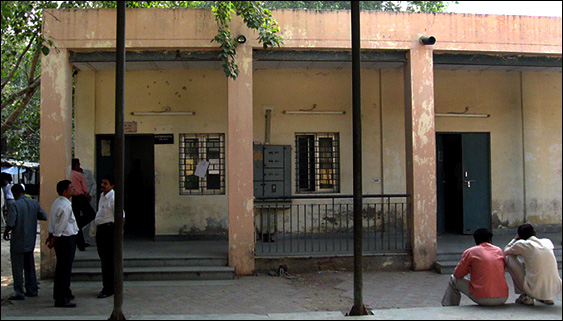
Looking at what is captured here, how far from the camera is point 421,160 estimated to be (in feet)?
26.0

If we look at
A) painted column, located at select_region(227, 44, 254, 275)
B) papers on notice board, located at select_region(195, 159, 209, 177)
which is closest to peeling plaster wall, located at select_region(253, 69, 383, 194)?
papers on notice board, located at select_region(195, 159, 209, 177)

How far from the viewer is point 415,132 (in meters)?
7.94

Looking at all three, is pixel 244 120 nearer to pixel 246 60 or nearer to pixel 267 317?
pixel 246 60

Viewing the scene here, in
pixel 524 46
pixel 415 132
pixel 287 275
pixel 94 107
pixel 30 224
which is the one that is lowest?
pixel 287 275

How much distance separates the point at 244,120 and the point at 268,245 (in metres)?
2.51

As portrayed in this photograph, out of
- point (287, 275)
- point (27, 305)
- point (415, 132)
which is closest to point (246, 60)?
point (415, 132)

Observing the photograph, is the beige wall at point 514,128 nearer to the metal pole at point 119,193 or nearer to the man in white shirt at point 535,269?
the man in white shirt at point 535,269

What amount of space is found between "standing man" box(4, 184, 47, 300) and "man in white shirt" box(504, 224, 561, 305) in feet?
20.6

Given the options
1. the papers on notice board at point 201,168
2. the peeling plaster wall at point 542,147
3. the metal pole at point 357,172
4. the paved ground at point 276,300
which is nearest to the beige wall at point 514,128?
the peeling plaster wall at point 542,147

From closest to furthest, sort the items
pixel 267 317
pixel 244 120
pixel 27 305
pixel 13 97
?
pixel 267 317 < pixel 27 305 < pixel 244 120 < pixel 13 97

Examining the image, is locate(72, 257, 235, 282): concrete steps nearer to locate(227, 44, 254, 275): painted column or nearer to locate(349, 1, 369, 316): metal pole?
locate(227, 44, 254, 275): painted column

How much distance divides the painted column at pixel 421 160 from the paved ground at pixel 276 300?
0.49 m

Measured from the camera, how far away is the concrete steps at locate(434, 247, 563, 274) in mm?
7656

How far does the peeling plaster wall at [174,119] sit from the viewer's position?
958cm
